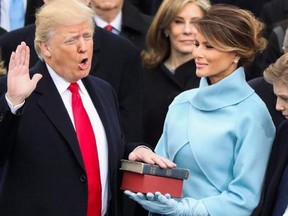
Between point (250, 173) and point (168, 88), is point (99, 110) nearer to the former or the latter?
point (250, 173)

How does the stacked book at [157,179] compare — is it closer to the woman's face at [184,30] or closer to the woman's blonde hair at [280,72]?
the woman's blonde hair at [280,72]

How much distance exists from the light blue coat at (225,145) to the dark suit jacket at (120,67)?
1.16 meters

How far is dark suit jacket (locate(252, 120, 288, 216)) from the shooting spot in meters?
5.12

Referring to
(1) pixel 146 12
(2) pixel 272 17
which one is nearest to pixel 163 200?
(2) pixel 272 17

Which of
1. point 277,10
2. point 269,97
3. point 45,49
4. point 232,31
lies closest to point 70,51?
point 45,49

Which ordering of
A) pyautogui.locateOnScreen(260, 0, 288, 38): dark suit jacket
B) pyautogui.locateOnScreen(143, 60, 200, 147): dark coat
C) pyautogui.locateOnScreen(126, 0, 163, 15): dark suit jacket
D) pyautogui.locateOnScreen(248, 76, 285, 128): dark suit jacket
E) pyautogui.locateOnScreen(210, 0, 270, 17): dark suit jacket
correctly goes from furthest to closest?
1. pyautogui.locateOnScreen(126, 0, 163, 15): dark suit jacket
2. pyautogui.locateOnScreen(210, 0, 270, 17): dark suit jacket
3. pyautogui.locateOnScreen(260, 0, 288, 38): dark suit jacket
4. pyautogui.locateOnScreen(143, 60, 200, 147): dark coat
5. pyautogui.locateOnScreen(248, 76, 285, 128): dark suit jacket

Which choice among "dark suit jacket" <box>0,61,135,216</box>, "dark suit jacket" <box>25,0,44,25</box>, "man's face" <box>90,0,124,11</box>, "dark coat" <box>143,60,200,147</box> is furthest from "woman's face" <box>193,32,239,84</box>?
"dark suit jacket" <box>25,0,44,25</box>

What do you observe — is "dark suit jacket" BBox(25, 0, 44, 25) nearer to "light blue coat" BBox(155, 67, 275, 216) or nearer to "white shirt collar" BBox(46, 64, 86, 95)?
"white shirt collar" BBox(46, 64, 86, 95)

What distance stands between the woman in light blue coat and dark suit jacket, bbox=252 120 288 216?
37 millimetres

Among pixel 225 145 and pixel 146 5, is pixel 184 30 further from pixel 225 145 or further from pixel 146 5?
pixel 225 145

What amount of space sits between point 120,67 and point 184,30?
85 centimetres

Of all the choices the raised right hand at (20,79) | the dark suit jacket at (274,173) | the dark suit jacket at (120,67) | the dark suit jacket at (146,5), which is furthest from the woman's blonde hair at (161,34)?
the raised right hand at (20,79)

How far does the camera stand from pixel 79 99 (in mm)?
5277

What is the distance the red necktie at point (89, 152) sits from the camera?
16.9ft
